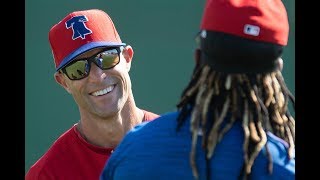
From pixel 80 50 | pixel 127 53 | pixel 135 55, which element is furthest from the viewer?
pixel 135 55

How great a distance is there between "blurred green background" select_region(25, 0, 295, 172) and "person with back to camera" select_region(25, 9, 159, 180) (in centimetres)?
293

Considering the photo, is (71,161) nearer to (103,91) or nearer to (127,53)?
(103,91)

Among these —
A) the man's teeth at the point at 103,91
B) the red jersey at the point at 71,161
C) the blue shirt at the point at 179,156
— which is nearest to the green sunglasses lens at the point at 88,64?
the man's teeth at the point at 103,91

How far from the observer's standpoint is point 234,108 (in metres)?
2.66

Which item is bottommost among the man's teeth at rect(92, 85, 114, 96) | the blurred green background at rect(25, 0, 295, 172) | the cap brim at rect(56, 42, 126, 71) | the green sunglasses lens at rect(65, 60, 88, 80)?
the blurred green background at rect(25, 0, 295, 172)

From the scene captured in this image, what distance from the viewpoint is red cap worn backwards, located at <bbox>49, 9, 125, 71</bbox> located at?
4305mm

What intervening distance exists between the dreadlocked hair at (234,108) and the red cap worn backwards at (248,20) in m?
0.14

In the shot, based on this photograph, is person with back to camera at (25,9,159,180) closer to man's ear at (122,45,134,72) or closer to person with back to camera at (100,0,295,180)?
man's ear at (122,45,134,72)

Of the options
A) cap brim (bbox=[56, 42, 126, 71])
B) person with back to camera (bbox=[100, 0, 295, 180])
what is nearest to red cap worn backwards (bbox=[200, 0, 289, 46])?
person with back to camera (bbox=[100, 0, 295, 180])

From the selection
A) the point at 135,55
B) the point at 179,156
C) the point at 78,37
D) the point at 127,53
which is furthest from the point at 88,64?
the point at 135,55

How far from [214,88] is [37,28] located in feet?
16.3

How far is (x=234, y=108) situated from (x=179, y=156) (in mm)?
239
